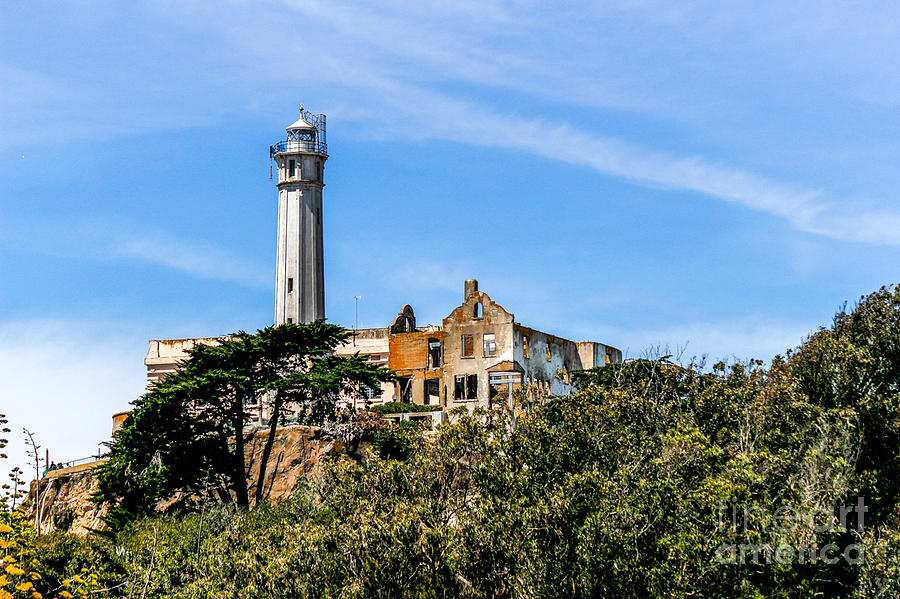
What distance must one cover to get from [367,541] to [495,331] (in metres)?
37.2

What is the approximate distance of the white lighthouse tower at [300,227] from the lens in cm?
7262

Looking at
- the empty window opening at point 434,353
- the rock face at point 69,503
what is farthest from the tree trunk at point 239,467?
the empty window opening at point 434,353

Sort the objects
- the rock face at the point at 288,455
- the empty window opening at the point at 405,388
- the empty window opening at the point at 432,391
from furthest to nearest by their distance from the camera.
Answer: the empty window opening at the point at 432,391 → the empty window opening at the point at 405,388 → the rock face at the point at 288,455

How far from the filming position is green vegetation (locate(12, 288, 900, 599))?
25281 mm

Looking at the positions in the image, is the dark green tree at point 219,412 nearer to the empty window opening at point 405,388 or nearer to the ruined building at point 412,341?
the ruined building at point 412,341

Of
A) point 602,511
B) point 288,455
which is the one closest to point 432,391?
point 288,455

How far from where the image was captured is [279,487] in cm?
5609

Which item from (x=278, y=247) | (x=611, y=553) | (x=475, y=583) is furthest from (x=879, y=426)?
(x=278, y=247)

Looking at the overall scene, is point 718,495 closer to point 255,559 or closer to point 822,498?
point 822,498

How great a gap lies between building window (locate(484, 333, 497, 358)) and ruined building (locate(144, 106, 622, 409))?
0.05m

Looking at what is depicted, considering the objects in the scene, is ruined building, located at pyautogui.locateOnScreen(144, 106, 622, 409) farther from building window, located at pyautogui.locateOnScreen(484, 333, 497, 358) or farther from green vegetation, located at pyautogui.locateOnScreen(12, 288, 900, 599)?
green vegetation, located at pyautogui.locateOnScreen(12, 288, 900, 599)

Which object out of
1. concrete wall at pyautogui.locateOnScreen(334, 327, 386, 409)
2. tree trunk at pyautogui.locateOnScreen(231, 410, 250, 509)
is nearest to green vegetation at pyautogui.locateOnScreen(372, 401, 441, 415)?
concrete wall at pyautogui.locateOnScreen(334, 327, 386, 409)

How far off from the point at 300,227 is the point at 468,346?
16368 mm

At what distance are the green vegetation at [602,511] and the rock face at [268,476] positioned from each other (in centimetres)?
1181
